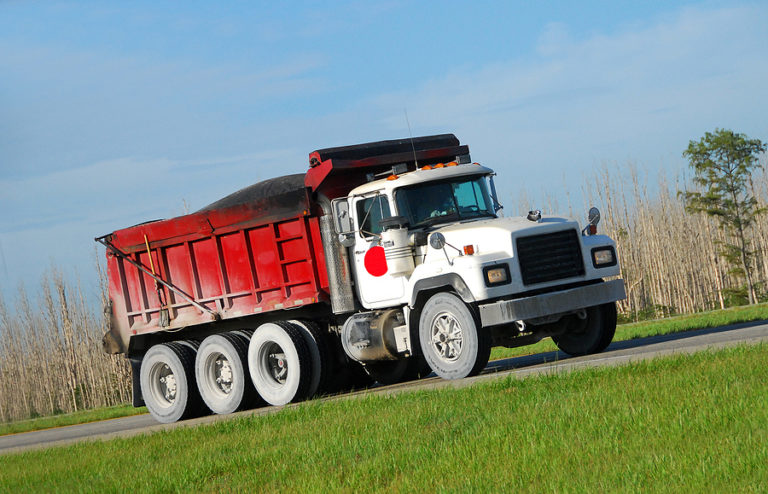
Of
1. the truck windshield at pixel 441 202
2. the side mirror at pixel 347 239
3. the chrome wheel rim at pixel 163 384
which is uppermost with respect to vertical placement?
the truck windshield at pixel 441 202

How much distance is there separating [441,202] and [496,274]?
1798 mm

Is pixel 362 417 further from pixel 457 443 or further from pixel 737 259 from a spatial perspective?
pixel 737 259

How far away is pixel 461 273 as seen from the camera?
1209 centimetres

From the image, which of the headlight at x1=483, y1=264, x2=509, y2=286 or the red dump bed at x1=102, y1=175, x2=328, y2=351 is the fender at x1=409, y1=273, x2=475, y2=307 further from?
the red dump bed at x1=102, y1=175, x2=328, y2=351

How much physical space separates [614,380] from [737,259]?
88.8ft

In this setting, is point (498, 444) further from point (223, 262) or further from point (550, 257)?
point (223, 262)

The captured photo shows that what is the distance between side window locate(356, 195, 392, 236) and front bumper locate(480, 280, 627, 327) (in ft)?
6.75

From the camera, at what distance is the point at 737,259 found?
111ft

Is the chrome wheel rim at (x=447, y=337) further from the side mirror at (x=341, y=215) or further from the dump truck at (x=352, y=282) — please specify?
the side mirror at (x=341, y=215)

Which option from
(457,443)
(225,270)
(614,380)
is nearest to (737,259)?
(225,270)

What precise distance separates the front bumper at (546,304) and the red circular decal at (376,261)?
1.71 meters

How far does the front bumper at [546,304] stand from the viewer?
11859 mm

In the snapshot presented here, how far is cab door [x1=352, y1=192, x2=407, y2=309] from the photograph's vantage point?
43.4 ft

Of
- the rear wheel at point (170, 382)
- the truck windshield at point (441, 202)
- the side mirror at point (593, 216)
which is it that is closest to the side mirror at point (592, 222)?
the side mirror at point (593, 216)
